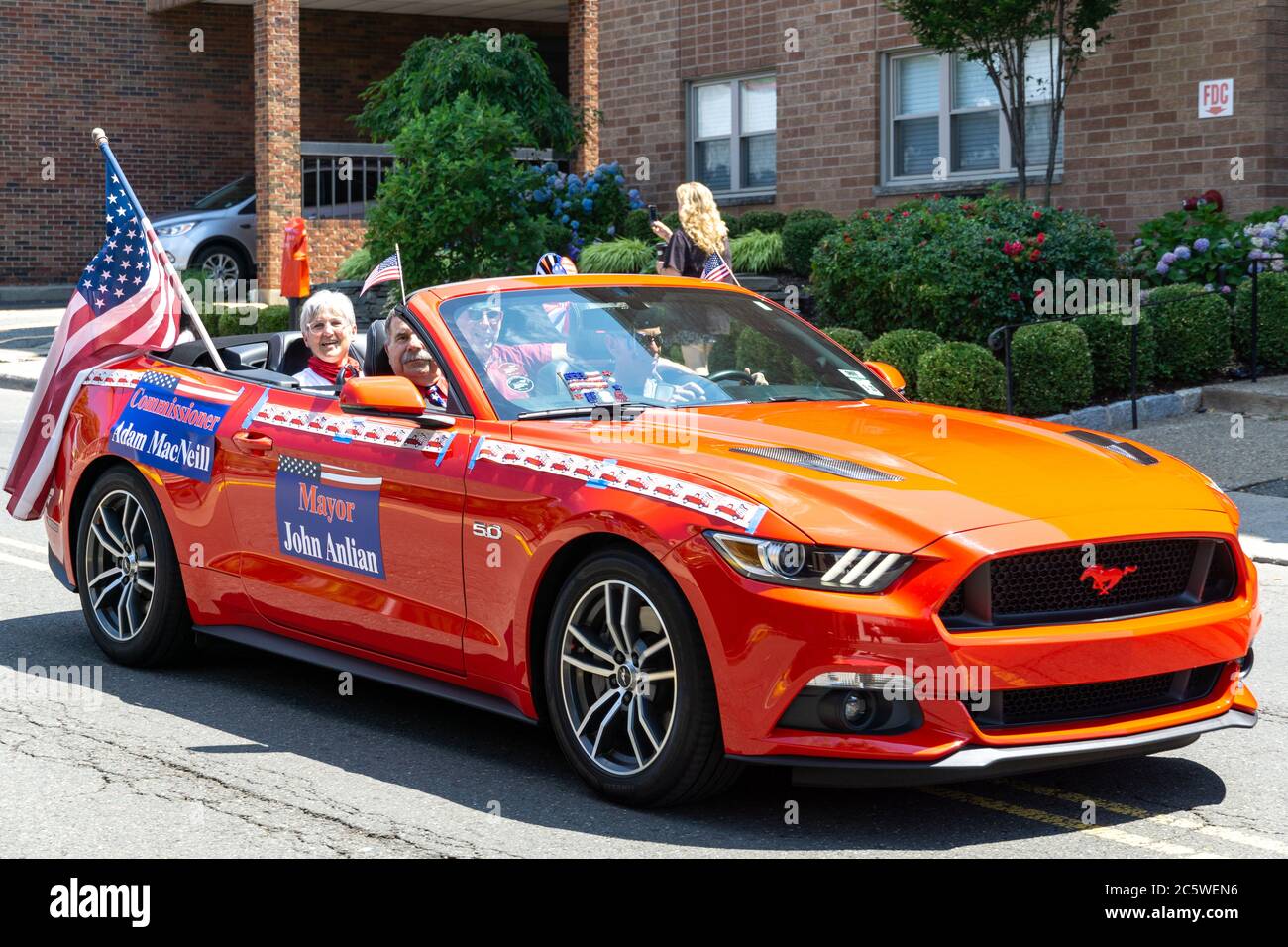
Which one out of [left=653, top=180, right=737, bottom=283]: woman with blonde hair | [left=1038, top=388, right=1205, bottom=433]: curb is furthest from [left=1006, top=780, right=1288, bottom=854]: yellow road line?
[left=1038, top=388, right=1205, bottom=433]: curb

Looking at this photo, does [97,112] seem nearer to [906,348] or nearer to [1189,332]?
[906,348]

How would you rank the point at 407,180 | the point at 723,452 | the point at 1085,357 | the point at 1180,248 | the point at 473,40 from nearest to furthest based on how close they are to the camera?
the point at 723,452, the point at 1085,357, the point at 1180,248, the point at 407,180, the point at 473,40

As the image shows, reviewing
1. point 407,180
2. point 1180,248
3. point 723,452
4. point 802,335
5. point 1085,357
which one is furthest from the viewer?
point 407,180

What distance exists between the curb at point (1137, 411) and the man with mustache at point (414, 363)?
8.16m

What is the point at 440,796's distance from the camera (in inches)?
222

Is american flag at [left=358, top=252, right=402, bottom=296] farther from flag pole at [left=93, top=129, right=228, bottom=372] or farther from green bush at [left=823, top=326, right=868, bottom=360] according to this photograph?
green bush at [left=823, top=326, right=868, bottom=360]

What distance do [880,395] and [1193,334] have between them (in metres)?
8.85

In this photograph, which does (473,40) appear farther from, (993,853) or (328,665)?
(993,853)

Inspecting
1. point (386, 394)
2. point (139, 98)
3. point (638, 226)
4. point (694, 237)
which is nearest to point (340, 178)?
point (139, 98)

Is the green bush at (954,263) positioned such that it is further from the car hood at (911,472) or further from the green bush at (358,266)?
the green bush at (358,266)

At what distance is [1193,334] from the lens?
48.6 feet

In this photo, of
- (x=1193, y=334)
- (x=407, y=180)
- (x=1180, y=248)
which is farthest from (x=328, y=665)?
(x=407, y=180)

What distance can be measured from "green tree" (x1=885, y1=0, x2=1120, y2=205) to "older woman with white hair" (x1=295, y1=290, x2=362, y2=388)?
419 inches

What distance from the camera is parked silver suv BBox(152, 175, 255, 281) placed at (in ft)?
92.3
